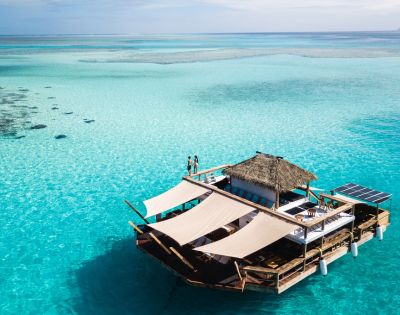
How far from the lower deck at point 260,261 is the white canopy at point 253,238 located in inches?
21.6

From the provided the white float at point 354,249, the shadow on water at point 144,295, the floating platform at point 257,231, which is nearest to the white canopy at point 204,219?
the floating platform at point 257,231

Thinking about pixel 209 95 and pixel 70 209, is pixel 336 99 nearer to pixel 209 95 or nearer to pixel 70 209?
pixel 209 95

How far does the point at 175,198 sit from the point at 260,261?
4.51 meters

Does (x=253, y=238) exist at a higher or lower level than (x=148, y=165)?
higher

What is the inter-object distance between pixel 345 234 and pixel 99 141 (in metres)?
22.1

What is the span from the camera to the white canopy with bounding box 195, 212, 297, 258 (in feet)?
40.8

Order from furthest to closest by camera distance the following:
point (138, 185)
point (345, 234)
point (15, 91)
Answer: point (15, 91)
point (138, 185)
point (345, 234)

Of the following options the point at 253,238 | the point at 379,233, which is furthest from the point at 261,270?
the point at 379,233

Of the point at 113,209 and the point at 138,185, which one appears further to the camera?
the point at 138,185

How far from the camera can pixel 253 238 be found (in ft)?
42.5

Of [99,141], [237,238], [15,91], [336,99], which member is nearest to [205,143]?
[99,141]

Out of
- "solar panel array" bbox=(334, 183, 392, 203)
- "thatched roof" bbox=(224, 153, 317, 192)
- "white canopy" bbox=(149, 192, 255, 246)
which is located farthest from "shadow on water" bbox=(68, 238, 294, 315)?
"solar panel array" bbox=(334, 183, 392, 203)

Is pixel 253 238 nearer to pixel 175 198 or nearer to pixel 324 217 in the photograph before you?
pixel 324 217

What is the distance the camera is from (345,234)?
1509cm
